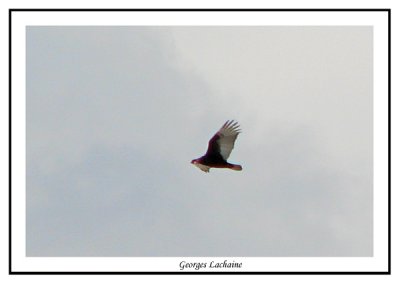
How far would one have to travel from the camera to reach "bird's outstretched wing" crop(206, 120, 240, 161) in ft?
71.3

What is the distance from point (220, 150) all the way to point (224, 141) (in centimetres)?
28

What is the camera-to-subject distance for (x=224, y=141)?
2192cm

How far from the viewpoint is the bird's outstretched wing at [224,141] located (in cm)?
2172

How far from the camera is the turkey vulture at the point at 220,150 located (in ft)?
71.4

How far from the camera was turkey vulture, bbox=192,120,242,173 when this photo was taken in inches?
856

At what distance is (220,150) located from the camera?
2209 cm
